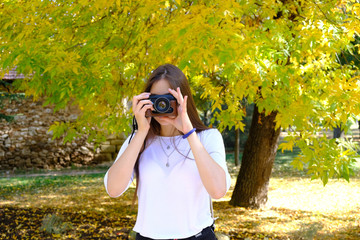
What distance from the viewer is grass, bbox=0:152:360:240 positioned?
19.2 feet

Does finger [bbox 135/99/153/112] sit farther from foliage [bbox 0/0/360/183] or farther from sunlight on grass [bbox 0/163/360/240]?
sunlight on grass [bbox 0/163/360/240]

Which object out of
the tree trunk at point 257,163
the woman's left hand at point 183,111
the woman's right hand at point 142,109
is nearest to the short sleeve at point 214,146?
the woman's left hand at point 183,111

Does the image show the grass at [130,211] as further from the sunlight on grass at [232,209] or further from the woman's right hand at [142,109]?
the woman's right hand at [142,109]

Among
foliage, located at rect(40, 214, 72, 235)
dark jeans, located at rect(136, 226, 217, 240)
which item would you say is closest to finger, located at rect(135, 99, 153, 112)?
dark jeans, located at rect(136, 226, 217, 240)

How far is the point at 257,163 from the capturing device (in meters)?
6.98

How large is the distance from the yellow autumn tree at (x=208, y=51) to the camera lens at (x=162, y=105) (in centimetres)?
156

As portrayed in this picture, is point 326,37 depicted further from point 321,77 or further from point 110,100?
point 110,100

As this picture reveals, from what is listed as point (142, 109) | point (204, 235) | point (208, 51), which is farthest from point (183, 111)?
point (208, 51)

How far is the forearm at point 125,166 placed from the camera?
A: 1.69 m

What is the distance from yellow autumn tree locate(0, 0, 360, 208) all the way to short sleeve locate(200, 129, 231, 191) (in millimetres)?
1474

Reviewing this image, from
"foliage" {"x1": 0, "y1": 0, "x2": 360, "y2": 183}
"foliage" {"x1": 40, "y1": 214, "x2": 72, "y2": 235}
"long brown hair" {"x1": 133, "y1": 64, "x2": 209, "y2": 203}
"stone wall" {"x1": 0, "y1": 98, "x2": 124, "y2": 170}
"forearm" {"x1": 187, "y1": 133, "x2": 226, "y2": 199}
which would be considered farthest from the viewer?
"stone wall" {"x1": 0, "y1": 98, "x2": 124, "y2": 170}

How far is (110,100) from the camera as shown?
5602mm

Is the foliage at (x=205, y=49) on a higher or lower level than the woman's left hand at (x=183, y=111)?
higher

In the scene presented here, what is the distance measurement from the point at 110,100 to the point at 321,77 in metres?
2.85
